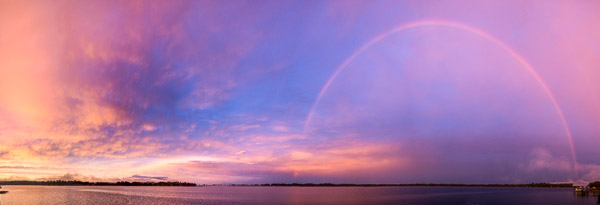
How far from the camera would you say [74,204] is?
99750 millimetres

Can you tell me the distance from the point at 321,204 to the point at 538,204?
61585 mm

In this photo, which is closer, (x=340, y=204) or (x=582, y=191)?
(x=340, y=204)

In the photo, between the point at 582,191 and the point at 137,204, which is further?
the point at 582,191

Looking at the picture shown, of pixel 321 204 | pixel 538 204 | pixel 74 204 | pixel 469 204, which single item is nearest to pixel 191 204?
pixel 74 204

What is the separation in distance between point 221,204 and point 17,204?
177 ft

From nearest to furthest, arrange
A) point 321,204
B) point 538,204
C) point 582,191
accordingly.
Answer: point 321,204
point 538,204
point 582,191

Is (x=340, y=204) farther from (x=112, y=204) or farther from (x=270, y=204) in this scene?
(x=112, y=204)

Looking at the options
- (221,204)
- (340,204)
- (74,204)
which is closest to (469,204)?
(340,204)

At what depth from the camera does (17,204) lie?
319 ft

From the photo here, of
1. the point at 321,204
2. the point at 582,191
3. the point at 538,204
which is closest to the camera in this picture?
the point at 321,204

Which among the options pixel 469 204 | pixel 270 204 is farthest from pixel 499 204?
pixel 270 204

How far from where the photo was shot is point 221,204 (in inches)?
4146

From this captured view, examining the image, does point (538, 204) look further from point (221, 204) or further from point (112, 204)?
point (112, 204)

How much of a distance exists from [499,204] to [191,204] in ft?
292
